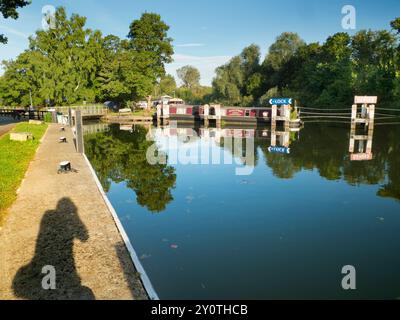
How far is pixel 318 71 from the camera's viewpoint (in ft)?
175

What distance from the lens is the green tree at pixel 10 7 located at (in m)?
24.1

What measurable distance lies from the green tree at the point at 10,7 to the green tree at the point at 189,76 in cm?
14668

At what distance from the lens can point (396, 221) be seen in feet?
30.2

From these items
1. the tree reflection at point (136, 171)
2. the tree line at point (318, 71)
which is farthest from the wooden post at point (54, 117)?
the tree line at point (318, 71)

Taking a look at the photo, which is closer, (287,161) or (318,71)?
(287,161)

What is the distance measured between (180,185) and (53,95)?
47.9 m

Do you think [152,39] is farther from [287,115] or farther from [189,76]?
[189,76]

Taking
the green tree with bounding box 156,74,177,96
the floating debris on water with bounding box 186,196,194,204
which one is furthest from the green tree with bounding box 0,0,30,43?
the green tree with bounding box 156,74,177,96

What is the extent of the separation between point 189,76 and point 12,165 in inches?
6407

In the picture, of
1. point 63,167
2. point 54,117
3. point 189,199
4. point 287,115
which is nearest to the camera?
point 189,199

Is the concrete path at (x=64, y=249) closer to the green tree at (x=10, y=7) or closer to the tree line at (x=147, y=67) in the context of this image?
the green tree at (x=10, y=7)

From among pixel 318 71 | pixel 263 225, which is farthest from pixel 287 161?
pixel 318 71

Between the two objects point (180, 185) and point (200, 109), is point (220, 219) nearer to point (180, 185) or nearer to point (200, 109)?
point (180, 185)

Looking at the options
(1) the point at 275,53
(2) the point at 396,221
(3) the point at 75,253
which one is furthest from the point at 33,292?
(1) the point at 275,53
